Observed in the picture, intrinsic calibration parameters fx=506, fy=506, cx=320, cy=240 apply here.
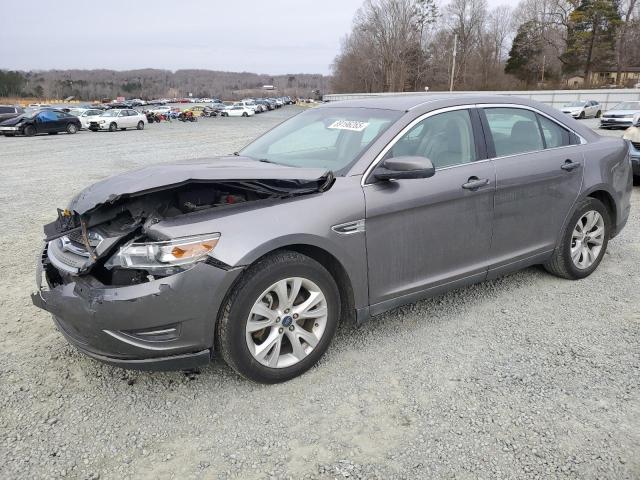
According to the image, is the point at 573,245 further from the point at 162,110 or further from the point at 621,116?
the point at 162,110

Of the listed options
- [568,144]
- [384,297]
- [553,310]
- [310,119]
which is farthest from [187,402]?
[568,144]

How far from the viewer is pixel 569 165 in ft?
13.8

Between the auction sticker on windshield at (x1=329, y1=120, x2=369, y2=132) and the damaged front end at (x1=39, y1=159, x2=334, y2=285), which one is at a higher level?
the auction sticker on windshield at (x1=329, y1=120, x2=369, y2=132)

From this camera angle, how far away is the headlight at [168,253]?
2600 mm

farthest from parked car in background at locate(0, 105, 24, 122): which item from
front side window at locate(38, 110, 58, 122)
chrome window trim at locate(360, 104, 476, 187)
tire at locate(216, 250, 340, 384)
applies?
tire at locate(216, 250, 340, 384)

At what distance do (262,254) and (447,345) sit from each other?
1516mm

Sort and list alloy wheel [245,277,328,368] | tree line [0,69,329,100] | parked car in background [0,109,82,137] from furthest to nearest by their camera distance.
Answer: tree line [0,69,329,100]
parked car in background [0,109,82,137]
alloy wheel [245,277,328,368]

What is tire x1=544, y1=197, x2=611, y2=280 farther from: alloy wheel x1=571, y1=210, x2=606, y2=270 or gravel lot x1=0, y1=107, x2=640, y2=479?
gravel lot x1=0, y1=107, x2=640, y2=479

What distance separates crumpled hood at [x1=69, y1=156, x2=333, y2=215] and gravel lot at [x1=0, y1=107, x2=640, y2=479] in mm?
1101

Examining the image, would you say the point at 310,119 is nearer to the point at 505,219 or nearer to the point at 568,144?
the point at 505,219

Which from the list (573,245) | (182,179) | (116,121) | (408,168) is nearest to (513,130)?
(573,245)

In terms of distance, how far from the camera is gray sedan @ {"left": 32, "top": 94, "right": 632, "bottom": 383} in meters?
2.64

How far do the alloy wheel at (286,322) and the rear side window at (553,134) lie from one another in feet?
8.28

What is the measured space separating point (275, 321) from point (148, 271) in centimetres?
76
